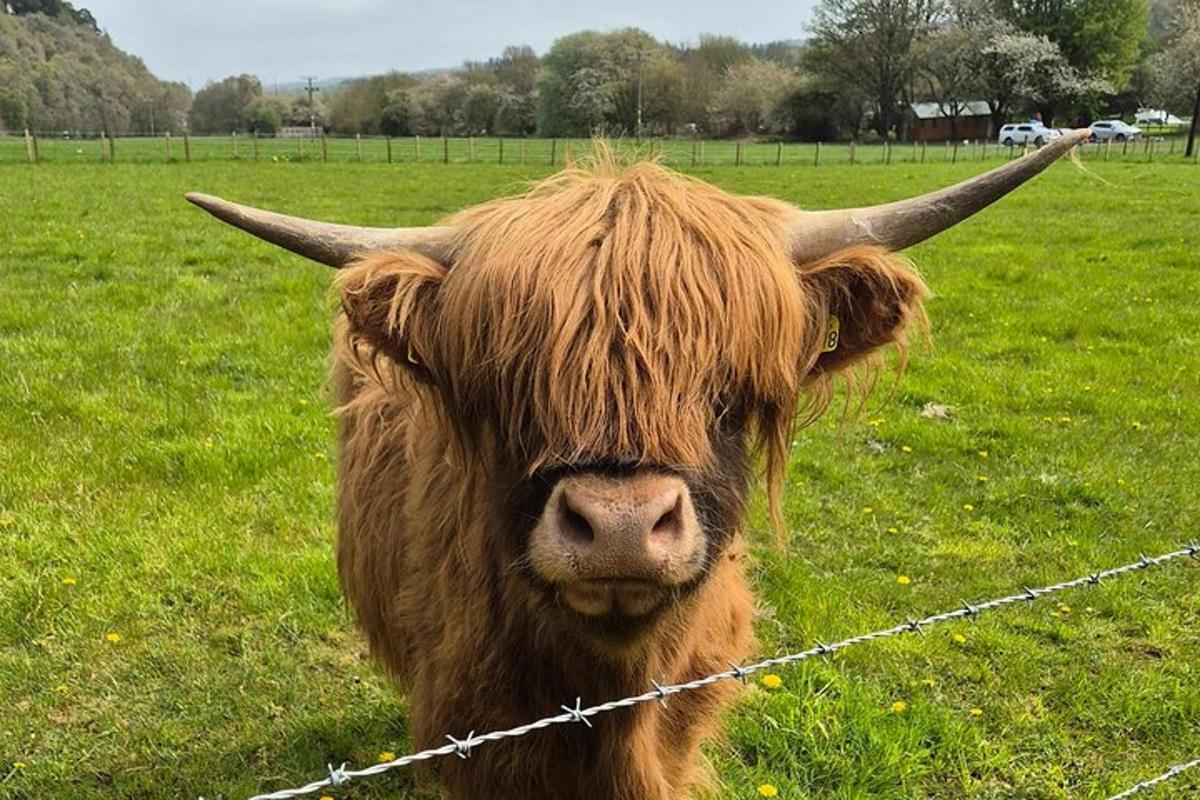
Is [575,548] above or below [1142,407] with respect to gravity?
above

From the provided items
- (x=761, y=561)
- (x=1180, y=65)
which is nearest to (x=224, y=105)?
(x=1180, y=65)

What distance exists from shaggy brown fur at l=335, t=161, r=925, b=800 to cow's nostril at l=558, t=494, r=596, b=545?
8 cm

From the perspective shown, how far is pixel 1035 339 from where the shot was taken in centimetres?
791

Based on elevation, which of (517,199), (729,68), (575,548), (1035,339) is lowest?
(1035,339)

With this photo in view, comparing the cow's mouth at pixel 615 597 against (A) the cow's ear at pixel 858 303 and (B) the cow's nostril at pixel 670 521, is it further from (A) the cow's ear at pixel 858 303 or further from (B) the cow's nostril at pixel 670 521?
(A) the cow's ear at pixel 858 303

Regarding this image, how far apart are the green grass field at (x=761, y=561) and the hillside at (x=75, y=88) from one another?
2059 inches

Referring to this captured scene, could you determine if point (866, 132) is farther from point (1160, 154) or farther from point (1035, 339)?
point (1035, 339)

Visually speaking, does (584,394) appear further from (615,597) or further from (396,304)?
(396,304)

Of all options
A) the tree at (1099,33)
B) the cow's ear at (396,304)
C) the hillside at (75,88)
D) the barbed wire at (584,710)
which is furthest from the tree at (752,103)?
the cow's ear at (396,304)

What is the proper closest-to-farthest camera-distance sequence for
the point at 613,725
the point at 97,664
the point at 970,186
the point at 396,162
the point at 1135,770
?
the point at 970,186
the point at 613,725
the point at 1135,770
the point at 97,664
the point at 396,162

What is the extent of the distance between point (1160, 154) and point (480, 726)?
37.1 m

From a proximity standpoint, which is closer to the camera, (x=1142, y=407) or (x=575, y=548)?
(x=575, y=548)

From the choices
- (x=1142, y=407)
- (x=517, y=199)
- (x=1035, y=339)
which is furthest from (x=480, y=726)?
(x=1035, y=339)

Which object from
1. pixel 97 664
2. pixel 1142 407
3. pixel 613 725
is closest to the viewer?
pixel 613 725
